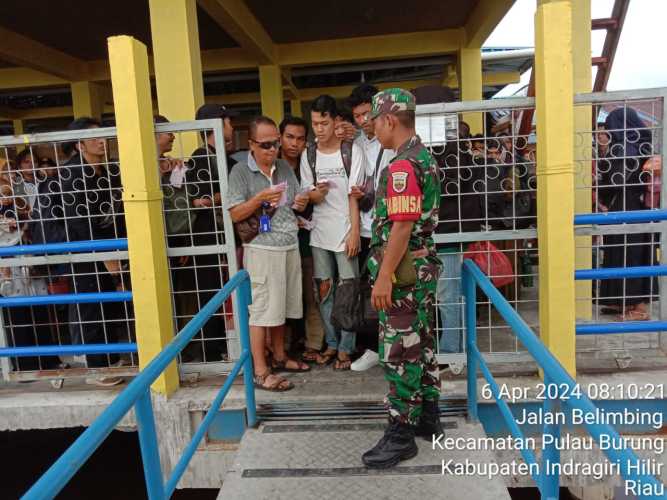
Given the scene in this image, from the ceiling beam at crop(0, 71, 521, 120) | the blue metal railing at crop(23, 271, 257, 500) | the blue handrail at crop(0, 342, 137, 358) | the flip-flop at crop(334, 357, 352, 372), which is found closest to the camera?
the blue metal railing at crop(23, 271, 257, 500)

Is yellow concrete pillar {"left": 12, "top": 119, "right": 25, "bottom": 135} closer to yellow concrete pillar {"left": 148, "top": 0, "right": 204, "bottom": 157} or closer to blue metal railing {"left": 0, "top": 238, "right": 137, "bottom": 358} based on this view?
yellow concrete pillar {"left": 148, "top": 0, "right": 204, "bottom": 157}

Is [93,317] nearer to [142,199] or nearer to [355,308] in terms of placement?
[142,199]

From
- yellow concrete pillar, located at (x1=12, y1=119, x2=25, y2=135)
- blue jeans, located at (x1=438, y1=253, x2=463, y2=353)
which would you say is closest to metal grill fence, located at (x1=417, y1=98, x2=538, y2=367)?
blue jeans, located at (x1=438, y1=253, x2=463, y2=353)

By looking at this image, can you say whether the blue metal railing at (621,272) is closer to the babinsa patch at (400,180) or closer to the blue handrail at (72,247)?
the babinsa patch at (400,180)

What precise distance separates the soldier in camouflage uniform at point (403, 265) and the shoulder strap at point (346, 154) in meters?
0.93

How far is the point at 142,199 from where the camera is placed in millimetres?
3266

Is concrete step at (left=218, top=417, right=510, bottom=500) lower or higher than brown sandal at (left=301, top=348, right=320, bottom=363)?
lower

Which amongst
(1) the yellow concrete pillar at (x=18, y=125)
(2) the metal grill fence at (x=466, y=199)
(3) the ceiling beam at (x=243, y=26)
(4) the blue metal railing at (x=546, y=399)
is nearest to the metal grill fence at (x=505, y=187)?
(2) the metal grill fence at (x=466, y=199)

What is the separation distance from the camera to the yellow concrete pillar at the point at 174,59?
4574 millimetres

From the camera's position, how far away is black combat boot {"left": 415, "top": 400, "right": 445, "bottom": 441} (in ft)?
9.08

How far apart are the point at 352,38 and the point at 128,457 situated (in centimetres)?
756

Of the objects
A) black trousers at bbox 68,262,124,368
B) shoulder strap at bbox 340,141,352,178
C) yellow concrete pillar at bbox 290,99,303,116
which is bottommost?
black trousers at bbox 68,262,124,368

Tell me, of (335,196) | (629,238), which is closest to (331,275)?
(335,196)

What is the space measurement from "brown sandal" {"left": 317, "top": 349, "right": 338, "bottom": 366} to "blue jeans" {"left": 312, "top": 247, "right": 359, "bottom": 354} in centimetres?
10
